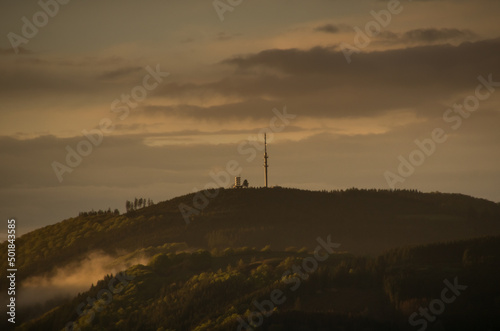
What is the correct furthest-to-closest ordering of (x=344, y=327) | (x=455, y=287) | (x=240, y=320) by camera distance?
(x=455, y=287) < (x=240, y=320) < (x=344, y=327)

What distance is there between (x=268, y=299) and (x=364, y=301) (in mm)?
19549

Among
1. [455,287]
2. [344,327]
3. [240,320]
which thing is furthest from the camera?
[455,287]

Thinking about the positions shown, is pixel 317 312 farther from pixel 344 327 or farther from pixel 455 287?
pixel 455 287

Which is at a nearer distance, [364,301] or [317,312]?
[317,312]

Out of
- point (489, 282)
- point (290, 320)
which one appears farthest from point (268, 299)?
point (489, 282)

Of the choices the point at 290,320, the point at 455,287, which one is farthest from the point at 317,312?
the point at 455,287

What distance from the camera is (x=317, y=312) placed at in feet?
561

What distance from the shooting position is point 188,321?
654ft

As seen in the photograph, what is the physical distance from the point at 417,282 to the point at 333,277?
1584 centimetres

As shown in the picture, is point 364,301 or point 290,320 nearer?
point 290,320

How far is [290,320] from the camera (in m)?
166

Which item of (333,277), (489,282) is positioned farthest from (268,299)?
(489,282)

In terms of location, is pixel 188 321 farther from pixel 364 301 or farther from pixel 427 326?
pixel 427 326

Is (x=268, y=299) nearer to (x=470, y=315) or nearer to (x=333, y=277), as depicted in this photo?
(x=333, y=277)
